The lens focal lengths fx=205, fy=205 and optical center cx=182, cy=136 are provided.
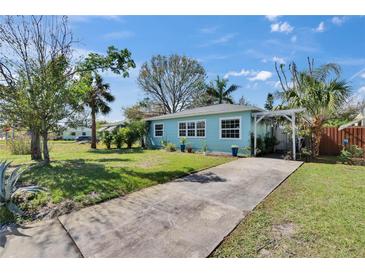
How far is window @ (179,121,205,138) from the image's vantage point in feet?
48.9

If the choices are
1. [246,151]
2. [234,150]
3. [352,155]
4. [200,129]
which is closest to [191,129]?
[200,129]

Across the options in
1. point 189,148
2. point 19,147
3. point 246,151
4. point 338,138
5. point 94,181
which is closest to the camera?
point 94,181

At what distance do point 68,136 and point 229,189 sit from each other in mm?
51708

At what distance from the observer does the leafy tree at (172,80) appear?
32.2 meters

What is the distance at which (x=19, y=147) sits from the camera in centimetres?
1509

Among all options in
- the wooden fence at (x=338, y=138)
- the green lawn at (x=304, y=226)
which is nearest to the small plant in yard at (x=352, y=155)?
the wooden fence at (x=338, y=138)

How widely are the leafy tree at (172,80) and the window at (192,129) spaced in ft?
57.6

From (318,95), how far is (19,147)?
19.6 metres

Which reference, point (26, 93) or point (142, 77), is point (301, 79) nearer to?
point (26, 93)

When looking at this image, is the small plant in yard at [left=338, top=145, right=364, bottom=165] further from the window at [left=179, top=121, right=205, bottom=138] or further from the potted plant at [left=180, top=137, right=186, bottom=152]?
the potted plant at [left=180, top=137, right=186, bottom=152]

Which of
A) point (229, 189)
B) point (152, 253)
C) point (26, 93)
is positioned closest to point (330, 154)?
point (229, 189)

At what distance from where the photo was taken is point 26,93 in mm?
7973

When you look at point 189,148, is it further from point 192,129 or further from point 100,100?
point 100,100

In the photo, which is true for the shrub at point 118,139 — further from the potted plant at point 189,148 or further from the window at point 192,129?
the potted plant at point 189,148
